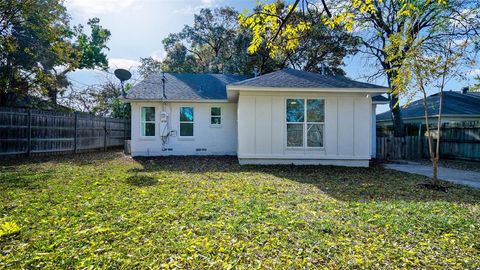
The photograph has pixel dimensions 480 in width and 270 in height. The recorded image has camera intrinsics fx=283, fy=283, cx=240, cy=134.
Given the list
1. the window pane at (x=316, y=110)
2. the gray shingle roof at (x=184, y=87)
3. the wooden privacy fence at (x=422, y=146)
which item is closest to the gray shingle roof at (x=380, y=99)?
the wooden privacy fence at (x=422, y=146)

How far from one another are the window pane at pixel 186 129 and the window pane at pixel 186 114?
0.24 metres

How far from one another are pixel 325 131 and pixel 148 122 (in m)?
7.86

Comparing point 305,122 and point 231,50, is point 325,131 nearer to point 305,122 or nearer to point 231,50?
point 305,122

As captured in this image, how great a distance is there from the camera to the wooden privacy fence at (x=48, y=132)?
35.5 feet

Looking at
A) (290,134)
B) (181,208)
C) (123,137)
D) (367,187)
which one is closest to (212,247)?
(181,208)

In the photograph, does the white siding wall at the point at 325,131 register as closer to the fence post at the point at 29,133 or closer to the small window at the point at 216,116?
the small window at the point at 216,116

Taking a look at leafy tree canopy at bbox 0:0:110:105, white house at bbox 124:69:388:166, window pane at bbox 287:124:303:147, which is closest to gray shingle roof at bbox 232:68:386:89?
white house at bbox 124:69:388:166

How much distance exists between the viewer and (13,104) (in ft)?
54.1

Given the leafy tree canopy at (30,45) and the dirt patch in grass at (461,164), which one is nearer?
the dirt patch in grass at (461,164)

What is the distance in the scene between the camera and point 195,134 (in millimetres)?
13234

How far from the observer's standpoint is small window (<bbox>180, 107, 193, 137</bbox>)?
13227mm

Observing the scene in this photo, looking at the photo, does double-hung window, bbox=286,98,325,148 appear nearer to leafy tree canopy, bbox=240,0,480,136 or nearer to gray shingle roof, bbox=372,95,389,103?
leafy tree canopy, bbox=240,0,480,136

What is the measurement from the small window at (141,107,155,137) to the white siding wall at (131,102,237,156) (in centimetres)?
17

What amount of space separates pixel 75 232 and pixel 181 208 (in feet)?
5.11
